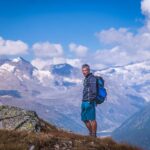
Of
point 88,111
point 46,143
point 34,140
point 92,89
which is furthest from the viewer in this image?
point 88,111

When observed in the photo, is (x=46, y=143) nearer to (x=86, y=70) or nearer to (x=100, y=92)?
(x=100, y=92)

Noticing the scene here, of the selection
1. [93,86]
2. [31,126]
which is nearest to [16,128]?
[31,126]

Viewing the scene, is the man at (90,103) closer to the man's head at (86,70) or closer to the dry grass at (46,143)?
the man's head at (86,70)

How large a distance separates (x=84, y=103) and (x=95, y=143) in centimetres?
366

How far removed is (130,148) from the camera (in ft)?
49.7

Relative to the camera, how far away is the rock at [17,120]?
16967 millimetres

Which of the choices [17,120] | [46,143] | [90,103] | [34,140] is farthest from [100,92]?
[34,140]

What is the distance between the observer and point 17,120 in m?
17.3

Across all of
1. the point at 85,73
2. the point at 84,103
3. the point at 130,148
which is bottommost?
the point at 130,148

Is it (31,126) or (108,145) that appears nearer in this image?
(108,145)

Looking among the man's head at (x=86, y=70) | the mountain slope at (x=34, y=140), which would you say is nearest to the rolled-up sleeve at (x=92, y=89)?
the man's head at (x=86, y=70)

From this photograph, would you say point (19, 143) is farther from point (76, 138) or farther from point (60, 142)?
point (76, 138)

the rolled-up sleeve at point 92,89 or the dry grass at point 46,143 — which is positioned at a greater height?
the rolled-up sleeve at point 92,89

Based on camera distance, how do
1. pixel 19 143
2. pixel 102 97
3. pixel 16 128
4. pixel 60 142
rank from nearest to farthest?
pixel 19 143 < pixel 60 142 < pixel 16 128 < pixel 102 97
